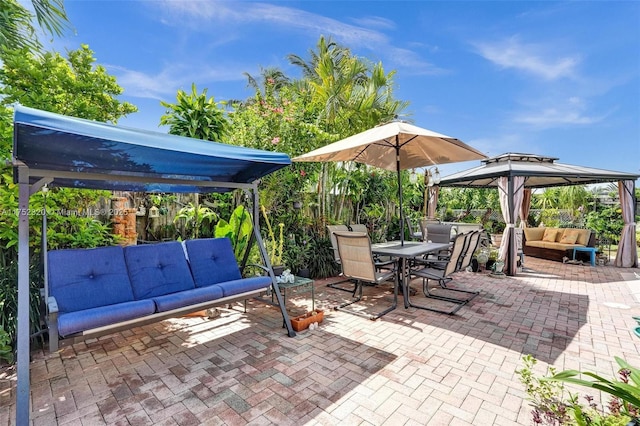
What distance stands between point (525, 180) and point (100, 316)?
9.86m

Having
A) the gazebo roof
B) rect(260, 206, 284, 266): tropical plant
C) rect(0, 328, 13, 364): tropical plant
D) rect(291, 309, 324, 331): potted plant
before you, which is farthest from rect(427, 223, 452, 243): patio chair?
rect(0, 328, 13, 364): tropical plant

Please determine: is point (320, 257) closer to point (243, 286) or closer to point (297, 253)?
point (297, 253)

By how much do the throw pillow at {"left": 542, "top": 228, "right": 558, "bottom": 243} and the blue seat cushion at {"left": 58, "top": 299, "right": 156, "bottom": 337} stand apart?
1163 cm

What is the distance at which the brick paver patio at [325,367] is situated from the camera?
7.27 feet

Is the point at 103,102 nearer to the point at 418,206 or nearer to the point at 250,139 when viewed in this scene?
the point at 250,139

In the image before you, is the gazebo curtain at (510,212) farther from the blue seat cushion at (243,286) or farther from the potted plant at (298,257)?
the blue seat cushion at (243,286)

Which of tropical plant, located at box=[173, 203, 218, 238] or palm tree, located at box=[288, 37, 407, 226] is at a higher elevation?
palm tree, located at box=[288, 37, 407, 226]

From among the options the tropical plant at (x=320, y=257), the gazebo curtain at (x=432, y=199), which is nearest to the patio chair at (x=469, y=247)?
the tropical plant at (x=320, y=257)

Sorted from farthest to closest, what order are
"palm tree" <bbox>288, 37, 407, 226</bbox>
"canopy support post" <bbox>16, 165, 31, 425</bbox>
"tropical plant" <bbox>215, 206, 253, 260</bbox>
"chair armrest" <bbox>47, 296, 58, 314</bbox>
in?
1. "palm tree" <bbox>288, 37, 407, 226</bbox>
2. "tropical plant" <bbox>215, 206, 253, 260</bbox>
3. "chair armrest" <bbox>47, 296, 58, 314</bbox>
4. "canopy support post" <bbox>16, 165, 31, 425</bbox>

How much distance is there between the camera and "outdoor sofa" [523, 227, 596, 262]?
9.09 meters

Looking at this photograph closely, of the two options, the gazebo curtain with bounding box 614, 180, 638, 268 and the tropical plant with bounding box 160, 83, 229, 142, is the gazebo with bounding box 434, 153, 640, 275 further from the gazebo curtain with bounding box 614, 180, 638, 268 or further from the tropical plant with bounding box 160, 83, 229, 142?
the tropical plant with bounding box 160, 83, 229, 142

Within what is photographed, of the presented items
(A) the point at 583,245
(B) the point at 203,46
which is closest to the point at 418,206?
(A) the point at 583,245

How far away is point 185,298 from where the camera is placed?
3.03 metres

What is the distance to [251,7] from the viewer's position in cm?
698
